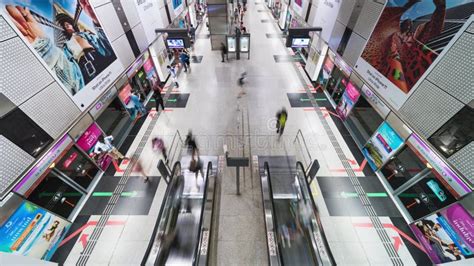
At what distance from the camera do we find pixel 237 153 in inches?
271

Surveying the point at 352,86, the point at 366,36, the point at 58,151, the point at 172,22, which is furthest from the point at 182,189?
the point at 172,22

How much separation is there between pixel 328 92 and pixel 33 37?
10.7 metres

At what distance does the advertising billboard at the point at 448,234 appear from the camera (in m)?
3.52

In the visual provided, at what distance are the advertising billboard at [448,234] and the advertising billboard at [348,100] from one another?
4.35m

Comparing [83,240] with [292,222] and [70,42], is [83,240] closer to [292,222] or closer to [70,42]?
[70,42]

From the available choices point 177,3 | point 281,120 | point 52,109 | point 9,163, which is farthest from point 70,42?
point 177,3

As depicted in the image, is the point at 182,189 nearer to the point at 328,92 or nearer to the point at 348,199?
the point at 348,199

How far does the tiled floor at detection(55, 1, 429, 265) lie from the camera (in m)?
4.55

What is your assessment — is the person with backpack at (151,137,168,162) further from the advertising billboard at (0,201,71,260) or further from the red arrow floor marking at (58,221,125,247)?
the advertising billboard at (0,201,71,260)

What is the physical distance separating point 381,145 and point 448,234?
8.51 ft

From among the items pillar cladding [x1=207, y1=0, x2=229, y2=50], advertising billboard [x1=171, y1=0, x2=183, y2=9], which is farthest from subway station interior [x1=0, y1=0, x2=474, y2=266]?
pillar cladding [x1=207, y1=0, x2=229, y2=50]

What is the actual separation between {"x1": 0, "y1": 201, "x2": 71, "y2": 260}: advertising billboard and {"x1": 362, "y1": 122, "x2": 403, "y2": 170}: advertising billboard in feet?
30.3

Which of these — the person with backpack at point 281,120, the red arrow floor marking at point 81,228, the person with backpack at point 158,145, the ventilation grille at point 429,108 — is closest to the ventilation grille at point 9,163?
the red arrow floor marking at point 81,228

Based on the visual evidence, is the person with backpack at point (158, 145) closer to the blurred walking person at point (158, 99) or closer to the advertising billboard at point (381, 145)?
the blurred walking person at point (158, 99)
